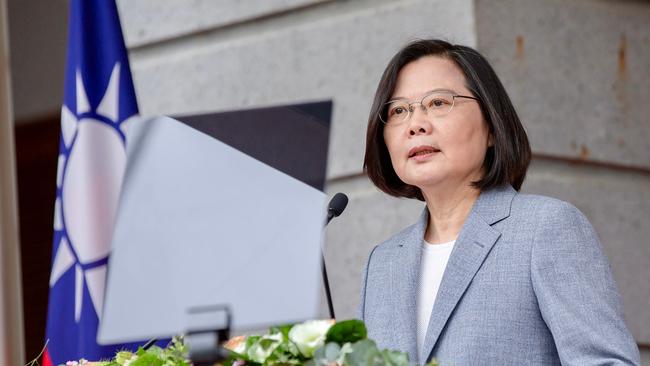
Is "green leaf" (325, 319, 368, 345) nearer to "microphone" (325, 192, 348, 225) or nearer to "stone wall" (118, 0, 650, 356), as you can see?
"microphone" (325, 192, 348, 225)

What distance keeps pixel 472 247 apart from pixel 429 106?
42 centimetres

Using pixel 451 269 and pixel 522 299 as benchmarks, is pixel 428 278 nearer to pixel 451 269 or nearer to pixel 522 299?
pixel 451 269

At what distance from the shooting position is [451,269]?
270 centimetres

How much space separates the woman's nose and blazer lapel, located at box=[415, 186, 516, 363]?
0.24m

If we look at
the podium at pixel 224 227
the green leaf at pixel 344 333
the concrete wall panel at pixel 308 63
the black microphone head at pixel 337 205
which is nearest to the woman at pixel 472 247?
the black microphone head at pixel 337 205

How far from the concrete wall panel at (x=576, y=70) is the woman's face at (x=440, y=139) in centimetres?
145

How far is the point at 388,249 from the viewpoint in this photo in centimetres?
312

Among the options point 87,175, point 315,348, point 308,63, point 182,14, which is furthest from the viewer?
point 182,14

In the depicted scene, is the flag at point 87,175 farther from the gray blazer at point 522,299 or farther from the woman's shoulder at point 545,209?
the woman's shoulder at point 545,209

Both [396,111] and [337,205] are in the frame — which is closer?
[337,205]

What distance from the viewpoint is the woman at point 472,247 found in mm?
2473

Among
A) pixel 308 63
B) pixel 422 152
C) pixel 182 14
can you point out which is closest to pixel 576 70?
pixel 308 63

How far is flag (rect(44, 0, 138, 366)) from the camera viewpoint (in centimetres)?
403

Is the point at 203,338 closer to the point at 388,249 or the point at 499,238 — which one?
the point at 499,238
